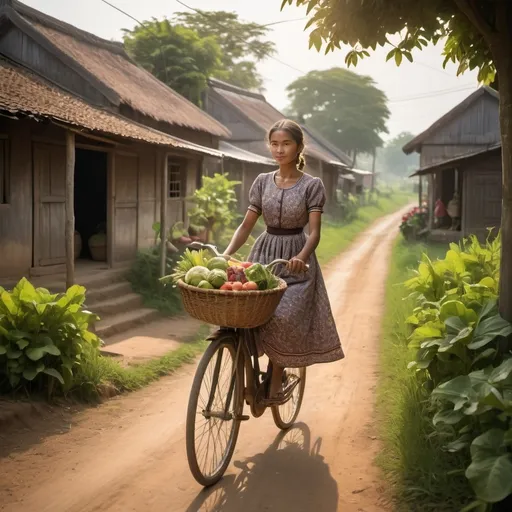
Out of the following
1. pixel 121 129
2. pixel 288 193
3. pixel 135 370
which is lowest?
pixel 135 370

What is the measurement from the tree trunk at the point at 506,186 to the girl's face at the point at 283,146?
1.29 m

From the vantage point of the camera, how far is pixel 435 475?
12.1ft

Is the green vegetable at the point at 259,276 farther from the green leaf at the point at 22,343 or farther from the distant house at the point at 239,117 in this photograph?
the distant house at the point at 239,117

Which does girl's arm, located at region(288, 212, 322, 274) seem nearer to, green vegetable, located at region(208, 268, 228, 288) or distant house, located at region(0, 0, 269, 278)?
green vegetable, located at region(208, 268, 228, 288)

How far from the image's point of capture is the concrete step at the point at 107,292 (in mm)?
9251

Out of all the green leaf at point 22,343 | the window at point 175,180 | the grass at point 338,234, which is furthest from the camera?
the grass at point 338,234

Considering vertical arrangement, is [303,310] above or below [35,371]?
above

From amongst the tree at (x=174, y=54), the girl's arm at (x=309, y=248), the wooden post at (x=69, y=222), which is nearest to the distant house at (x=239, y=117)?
the tree at (x=174, y=54)

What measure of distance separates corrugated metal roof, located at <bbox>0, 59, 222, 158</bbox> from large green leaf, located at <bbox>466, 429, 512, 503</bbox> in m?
5.89

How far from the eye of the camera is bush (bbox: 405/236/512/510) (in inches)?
117

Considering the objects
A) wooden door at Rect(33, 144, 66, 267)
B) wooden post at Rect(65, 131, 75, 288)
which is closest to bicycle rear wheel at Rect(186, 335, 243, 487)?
wooden post at Rect(65, 131, 75, 288)

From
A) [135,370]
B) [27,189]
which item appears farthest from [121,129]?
[135,370]

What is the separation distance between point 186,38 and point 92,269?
1324 centimetres

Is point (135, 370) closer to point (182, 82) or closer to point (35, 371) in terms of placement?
point (35, 371)
